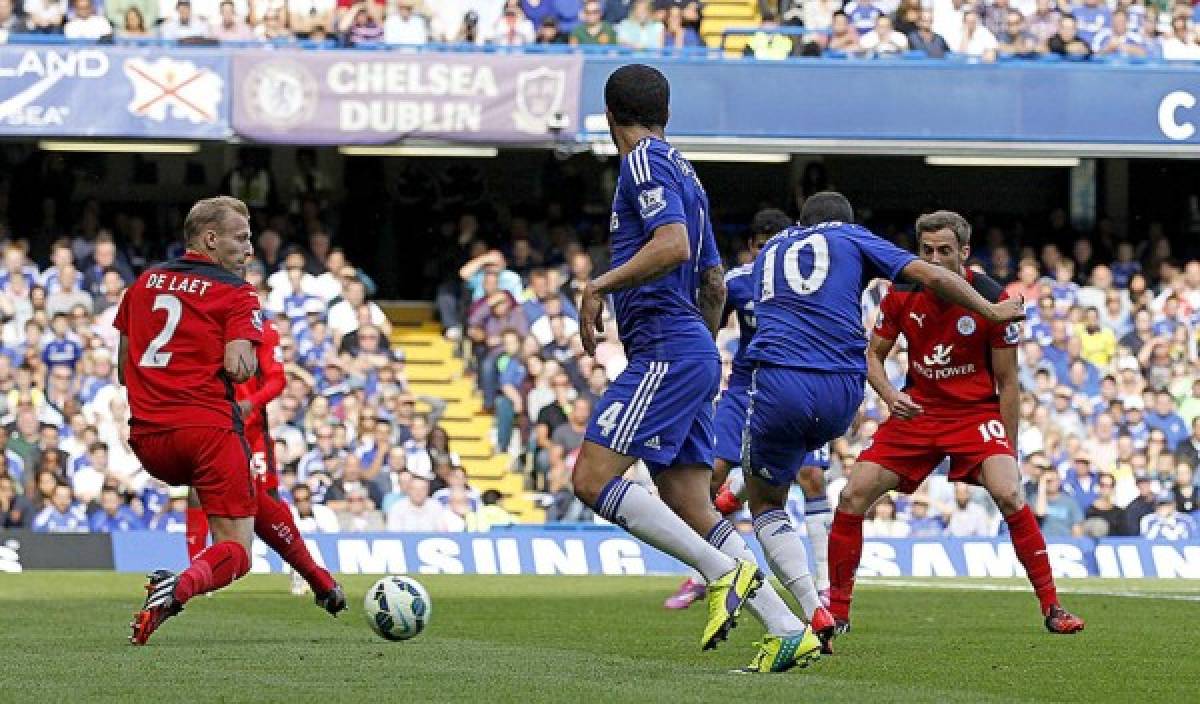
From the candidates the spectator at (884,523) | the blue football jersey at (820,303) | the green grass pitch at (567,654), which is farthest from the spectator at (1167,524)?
the blue football jersey at (820,303)

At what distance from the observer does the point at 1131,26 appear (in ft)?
93.8

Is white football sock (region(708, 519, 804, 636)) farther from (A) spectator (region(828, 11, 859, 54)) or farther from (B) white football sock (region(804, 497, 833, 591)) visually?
(A) spectator (region(828, 11, 859, 54))

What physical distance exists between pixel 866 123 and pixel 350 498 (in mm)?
7814

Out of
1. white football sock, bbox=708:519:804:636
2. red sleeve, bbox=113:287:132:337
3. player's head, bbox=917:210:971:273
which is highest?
player's head, bbox=917:210:971:273

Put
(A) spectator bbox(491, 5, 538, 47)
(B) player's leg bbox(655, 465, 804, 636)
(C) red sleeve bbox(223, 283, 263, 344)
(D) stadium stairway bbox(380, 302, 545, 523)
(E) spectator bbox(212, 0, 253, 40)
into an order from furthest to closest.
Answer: (A) spectator bbox(491, 5, 538, 47) < (E) spectator bbox(212, 0, 253, 40) < (D) stadium stairway bbox(380, 302, 545, 523) < (C) red sleeve bbox(223, 283, 263, 344) < (B) player's leg bbox(655, 465, 804, 636)

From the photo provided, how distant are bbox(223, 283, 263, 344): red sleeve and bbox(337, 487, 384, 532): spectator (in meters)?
12.2

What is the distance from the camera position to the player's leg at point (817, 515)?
1513 cm

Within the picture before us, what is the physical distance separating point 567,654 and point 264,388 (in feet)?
15.7

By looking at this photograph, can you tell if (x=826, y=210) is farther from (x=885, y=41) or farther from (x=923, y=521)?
(x=885, y=41)

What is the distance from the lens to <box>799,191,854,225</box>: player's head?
440 inches

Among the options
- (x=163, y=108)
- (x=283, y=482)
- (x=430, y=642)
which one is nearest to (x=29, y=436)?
(x=283, y=482)

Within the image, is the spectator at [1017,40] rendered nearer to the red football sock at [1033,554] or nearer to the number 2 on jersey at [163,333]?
the red football sock at [1033,554]

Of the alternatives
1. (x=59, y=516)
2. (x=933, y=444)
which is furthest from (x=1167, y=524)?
(x=933, y=444)

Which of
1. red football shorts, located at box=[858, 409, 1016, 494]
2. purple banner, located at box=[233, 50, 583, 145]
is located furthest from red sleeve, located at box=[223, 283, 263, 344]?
purple banner, located at box=[233, 50, 583, 145]
